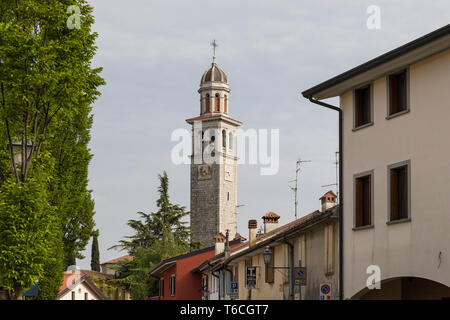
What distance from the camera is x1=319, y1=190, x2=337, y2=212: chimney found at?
33.2 metres

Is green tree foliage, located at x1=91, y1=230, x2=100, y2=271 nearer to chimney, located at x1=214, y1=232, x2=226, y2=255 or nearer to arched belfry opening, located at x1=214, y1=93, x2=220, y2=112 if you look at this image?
arched belfry opening, located at x1=214, y1=93, x2=220, y2=112

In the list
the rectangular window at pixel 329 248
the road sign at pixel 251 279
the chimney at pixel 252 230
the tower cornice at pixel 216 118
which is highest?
the tower cornice at pixel 216 118

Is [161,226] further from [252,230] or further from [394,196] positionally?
[394,196]

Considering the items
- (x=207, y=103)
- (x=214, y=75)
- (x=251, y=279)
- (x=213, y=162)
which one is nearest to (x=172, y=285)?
(x=251, y=279)

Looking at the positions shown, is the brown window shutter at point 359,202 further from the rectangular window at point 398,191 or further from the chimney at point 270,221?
the chimney at point 270,221

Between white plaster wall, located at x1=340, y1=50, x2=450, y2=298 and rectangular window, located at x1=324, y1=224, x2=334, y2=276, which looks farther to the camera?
rectangular window, located at x1=324, y1=224, x2=334, y2=276

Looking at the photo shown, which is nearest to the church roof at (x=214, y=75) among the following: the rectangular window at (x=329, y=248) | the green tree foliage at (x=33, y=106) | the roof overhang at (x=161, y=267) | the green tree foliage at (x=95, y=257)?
the green tree foliage at (x=95, y=257)

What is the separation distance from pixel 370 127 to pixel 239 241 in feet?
108

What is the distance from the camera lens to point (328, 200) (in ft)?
109

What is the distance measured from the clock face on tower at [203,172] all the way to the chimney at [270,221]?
5557 cm

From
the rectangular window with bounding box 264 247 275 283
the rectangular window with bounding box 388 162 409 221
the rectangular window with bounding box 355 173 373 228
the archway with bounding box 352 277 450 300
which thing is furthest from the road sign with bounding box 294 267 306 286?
the rectangular window with bounding box 264 247 275 283

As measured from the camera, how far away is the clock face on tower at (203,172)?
103 meters

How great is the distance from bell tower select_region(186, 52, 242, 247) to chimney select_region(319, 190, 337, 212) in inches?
2557
